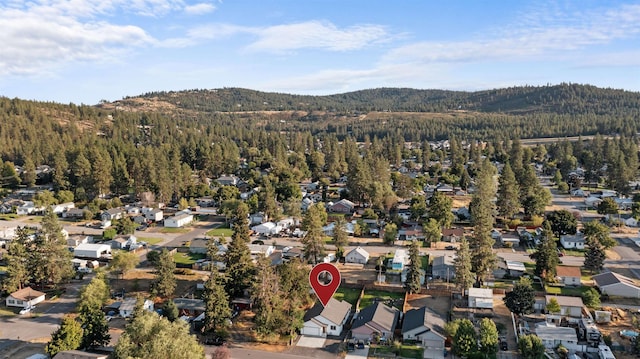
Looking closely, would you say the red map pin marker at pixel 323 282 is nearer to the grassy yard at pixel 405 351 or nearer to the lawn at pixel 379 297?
the grassy yard at pixel 405 351

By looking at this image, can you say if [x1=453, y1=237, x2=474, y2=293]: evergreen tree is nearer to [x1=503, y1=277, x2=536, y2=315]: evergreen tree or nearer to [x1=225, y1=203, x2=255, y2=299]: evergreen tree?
[x1=503, y1=277, x2=536, y2=315]: evergreen tree

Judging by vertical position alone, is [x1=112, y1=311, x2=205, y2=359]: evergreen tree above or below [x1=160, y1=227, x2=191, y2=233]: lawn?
above

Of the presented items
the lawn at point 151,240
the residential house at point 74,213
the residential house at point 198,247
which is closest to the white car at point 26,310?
the residential house at point 198,247

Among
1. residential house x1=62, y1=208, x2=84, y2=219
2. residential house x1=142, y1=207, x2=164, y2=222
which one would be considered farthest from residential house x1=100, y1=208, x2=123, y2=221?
residential house x1=62, y1=208, x2=84, y2=219

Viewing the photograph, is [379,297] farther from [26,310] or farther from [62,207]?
[62,207]

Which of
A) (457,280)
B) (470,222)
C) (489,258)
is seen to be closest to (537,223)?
(470,222)
